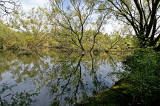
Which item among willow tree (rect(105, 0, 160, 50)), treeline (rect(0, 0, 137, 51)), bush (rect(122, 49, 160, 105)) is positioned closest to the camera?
bush (rect(122, 49, 160, 105))

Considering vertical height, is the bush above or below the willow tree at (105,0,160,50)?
below

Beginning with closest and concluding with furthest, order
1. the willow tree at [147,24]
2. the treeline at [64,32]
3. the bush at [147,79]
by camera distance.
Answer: the bush at [147,79] < the willow tree at [147,24] < the treeline at [64,32]

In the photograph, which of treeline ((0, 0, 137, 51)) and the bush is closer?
the bush

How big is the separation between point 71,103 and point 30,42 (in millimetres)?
42546

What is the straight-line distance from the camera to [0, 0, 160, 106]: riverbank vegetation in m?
2.74

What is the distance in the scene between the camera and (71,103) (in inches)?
163

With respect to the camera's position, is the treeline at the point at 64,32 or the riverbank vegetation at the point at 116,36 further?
the treeline at the point at 64,32

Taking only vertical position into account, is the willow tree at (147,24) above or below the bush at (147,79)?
above

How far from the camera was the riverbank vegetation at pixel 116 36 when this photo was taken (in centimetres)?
274

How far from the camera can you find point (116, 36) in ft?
93.7

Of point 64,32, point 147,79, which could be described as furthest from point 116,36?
point 147,79

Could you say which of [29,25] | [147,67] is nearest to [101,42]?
[29,25]

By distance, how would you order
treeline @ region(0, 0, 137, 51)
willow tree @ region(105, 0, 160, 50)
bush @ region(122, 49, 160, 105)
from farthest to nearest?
treeline @ region(0, 0, 137, 51), willow tree @ region(105, 0, 160, 50), bush @ region(122, 49, 160, 105)

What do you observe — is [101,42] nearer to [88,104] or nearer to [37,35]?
[37,35]
